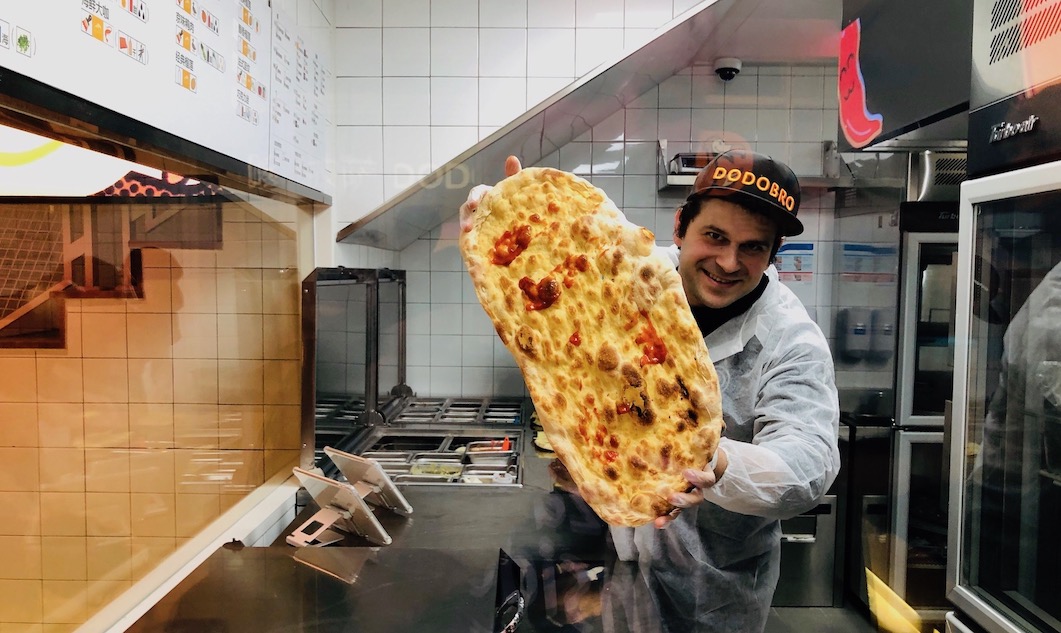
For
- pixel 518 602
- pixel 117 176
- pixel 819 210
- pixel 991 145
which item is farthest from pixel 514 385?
pixel 991 145

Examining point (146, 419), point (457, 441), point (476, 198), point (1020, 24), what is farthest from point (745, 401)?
point (146, 419)

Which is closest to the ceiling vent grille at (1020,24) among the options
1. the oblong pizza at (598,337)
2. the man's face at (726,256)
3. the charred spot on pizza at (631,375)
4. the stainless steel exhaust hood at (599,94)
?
the stainless steel exhaust hood at (599,94)

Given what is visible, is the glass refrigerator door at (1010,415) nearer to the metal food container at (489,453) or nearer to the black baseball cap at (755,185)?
the black baseball cap at (755,185)

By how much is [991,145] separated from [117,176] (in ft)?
6.70

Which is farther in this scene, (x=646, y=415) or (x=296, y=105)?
Answer: (x=296, y=105)

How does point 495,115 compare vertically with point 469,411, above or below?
above

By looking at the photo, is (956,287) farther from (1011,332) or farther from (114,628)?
(114,628)

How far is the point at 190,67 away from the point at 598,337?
1.18 meters

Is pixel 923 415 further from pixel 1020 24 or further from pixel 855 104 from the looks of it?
pixel 1020 24

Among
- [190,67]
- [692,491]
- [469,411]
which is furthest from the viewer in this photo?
[469,411]

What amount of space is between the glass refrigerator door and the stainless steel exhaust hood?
723 mm

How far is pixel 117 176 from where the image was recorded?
4.71 feet

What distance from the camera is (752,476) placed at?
1.13 m

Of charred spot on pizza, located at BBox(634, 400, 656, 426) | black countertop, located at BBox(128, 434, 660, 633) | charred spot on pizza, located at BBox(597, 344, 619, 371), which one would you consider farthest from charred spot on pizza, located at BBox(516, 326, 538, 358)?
black countertop, located at BBox(128, 434, 660, 633)
